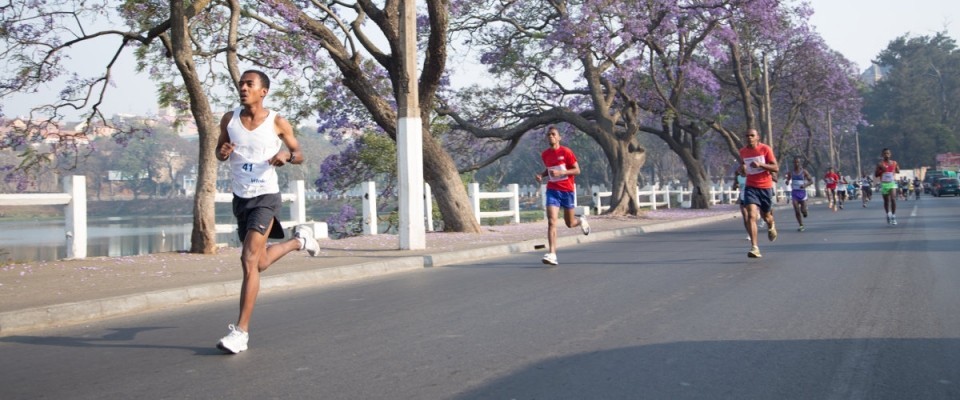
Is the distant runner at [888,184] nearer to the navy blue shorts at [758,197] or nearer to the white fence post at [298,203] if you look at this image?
the navy blue shorts at [758,197]

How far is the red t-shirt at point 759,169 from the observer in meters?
13.3

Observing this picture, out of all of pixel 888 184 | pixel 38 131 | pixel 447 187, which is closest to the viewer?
pixel 38 131

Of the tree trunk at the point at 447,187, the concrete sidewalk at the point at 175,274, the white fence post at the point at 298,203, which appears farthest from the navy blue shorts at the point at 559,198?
the white fence post at the point at 298,203

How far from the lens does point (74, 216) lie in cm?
1357

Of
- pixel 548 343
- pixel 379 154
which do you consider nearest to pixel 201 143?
pixel 548 343

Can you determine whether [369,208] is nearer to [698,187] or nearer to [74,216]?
[74,216]

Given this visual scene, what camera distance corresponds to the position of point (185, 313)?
8.37 metres

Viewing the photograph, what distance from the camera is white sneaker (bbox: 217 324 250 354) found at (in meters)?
5.89

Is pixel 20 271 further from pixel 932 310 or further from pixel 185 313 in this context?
pixel 932 310

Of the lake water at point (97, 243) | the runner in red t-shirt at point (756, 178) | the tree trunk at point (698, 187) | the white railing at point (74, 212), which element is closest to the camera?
the runner in red t-shirt at point (756, 178)

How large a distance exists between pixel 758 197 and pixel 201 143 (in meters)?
8.60

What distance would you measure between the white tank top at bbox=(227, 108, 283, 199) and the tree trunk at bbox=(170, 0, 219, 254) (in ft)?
27.0

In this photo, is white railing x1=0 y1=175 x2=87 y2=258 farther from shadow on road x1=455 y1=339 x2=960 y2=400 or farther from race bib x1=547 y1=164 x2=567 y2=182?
shadow on road x1=455 y1=339 x2=960 y2=400

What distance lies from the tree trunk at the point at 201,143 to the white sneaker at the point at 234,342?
8.62 meters
